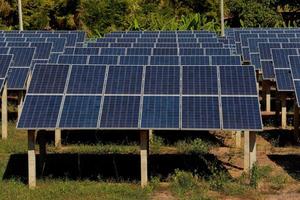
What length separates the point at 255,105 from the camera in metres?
12.1

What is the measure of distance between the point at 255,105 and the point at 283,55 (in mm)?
7155

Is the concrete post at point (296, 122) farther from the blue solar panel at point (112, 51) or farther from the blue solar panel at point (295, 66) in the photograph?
the blue solar panel at point (112, 51)

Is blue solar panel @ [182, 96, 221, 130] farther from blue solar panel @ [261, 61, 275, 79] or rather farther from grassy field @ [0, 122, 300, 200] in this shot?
blue solar panel @ [261, 61, 275, 79]

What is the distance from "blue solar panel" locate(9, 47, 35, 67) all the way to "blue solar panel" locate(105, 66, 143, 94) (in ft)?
21.5

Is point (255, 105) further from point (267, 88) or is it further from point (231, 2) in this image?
point (231, 2)

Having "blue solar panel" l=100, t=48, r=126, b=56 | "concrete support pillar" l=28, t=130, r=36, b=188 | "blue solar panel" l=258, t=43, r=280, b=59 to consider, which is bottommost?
"concrete support pillar" l=28, t=130, r=36, b=188

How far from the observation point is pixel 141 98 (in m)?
12.5

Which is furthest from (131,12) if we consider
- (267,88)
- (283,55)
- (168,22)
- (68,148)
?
(68,148)

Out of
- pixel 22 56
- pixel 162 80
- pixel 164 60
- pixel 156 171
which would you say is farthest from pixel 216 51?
pixel 156 171

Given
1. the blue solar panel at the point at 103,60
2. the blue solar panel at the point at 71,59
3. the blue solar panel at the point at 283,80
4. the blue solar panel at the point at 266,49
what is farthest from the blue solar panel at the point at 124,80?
the blue solar panel at the point at 266,49

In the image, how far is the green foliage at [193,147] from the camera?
15368 millimetres

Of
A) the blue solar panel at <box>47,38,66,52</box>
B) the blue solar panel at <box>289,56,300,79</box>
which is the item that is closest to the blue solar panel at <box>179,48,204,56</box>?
the blue solar panel at <box>289,56,300,79</box>

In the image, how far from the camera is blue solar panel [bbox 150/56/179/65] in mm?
17828

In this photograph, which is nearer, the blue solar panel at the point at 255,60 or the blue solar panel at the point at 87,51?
the blue solar panel at the point at 87,51
